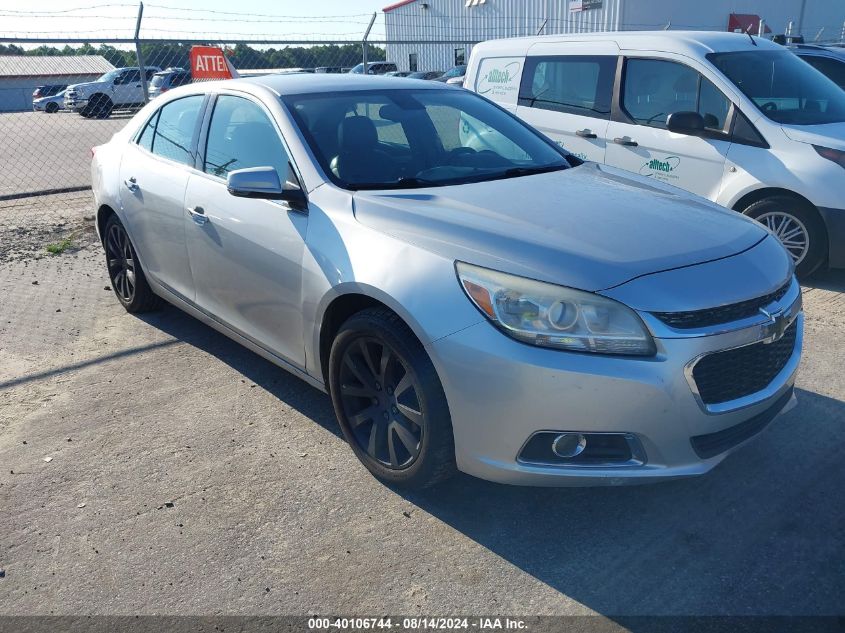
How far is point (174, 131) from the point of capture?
447cm

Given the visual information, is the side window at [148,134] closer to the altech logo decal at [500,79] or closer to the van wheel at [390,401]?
the van wheel at [390,401]

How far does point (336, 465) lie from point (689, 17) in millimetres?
30311

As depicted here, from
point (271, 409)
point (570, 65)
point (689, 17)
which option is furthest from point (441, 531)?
point (689, 17)

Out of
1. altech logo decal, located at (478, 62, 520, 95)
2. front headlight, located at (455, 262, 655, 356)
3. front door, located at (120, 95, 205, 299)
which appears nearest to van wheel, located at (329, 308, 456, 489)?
front headlight, located at (455, 262, 655, 356)

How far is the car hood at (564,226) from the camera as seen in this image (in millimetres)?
2635

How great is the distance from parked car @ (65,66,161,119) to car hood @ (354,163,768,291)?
1008 inches

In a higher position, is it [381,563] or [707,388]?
[707,388]

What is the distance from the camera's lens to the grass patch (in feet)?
23.7

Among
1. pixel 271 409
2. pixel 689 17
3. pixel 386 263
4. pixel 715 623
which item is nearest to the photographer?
pixel 715 623

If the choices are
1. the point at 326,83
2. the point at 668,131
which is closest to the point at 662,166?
the point at 668,131

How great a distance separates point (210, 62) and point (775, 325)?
8937mm

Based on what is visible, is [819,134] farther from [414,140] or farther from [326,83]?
[326,83]

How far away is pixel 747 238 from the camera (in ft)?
9.97

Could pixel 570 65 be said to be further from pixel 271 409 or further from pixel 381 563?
pixel 381 563
